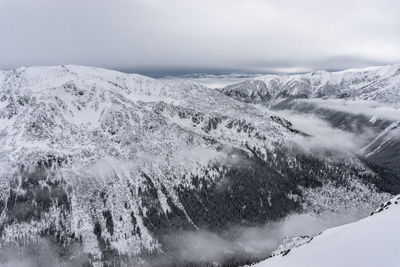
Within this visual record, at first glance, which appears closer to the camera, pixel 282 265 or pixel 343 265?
pixel 343 265

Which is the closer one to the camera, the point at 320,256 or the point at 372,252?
the point at 372,252

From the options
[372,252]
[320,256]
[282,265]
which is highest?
[372,252]

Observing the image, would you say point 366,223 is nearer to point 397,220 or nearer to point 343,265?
point 397,220

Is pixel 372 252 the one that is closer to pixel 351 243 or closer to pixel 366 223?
pixel 351 243

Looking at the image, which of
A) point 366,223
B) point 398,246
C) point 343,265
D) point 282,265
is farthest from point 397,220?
point 282,265

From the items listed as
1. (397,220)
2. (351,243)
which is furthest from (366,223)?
(351,243)

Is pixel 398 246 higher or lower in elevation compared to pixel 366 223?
higher

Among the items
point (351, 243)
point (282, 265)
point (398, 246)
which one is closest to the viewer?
point (398, 246)

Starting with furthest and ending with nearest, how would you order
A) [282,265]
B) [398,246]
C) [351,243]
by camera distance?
[282,265] < [351,243] < [398,246]

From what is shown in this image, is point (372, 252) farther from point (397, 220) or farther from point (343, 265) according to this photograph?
point (397, 220)
